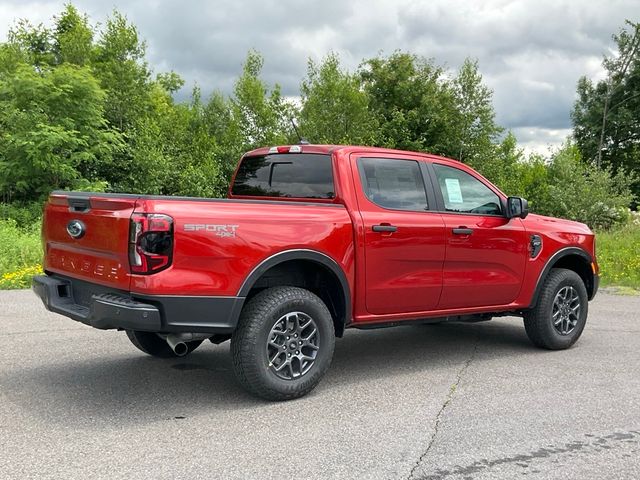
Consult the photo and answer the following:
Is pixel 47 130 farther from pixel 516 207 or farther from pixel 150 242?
pixel 150 242

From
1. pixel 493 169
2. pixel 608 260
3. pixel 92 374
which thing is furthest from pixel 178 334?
pixel 493 169

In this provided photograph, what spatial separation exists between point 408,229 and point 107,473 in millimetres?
2875

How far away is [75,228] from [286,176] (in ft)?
5.86

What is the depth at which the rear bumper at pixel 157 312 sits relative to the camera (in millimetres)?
3959

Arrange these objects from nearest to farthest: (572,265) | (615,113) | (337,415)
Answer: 1. (337,415)
2. (572,265)
3. (615,113)

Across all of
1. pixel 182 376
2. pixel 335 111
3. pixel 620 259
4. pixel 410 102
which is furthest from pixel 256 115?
pixel 182 376

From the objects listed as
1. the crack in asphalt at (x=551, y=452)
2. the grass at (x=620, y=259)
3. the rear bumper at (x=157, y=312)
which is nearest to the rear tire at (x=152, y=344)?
the rear bumper at (x=157, y=312)

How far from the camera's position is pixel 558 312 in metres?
6.40

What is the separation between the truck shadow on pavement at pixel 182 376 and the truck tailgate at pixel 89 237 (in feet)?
2.90

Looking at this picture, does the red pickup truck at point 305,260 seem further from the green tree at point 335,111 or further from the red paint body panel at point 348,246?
the green tree at point 335,111

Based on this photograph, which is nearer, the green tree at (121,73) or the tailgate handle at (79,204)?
the tailgate handle at (79,204)

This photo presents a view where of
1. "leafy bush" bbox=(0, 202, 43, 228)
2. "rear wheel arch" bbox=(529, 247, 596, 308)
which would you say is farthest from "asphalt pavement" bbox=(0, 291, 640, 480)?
"leafy bush" bbox=(0, 202, 43, 228)

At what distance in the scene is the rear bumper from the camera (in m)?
3.96

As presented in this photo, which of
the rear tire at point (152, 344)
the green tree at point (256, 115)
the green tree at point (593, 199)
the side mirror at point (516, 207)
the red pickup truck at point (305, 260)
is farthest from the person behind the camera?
the green tree at point (256, 115)
